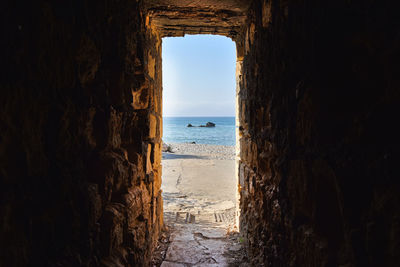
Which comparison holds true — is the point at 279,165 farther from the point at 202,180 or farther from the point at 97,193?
the point at 202,180

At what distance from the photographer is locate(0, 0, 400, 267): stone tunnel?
0.75 m

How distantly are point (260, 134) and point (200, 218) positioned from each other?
8.02 ft

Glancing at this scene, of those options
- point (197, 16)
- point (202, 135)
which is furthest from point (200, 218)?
point (202, 135)

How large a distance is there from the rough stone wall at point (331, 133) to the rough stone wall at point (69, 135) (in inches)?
37.8

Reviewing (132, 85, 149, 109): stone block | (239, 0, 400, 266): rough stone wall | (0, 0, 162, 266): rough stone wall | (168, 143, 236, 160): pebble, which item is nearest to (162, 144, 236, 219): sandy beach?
(132, 85, 149, 109): stone block

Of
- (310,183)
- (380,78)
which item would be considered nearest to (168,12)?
(310,183)

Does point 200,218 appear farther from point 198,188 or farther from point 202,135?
point 202,135

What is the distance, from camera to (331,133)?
101 centimetres

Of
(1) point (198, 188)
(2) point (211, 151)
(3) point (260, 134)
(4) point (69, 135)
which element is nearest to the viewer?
(4) point (69, 135)

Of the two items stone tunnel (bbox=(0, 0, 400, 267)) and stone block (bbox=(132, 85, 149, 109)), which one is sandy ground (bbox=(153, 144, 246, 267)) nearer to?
stone tunnel (bbox=(0, 0, 400, 267))

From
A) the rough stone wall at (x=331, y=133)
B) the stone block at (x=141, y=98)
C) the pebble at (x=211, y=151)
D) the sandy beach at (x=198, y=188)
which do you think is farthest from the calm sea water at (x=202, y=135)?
the rough stone wall at (x=331, y=133)

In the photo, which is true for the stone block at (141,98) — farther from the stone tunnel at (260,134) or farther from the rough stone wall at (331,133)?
the rough stone wall at (331,133)

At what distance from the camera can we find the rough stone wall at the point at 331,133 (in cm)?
71

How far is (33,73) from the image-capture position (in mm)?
875
